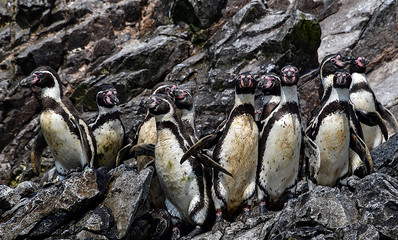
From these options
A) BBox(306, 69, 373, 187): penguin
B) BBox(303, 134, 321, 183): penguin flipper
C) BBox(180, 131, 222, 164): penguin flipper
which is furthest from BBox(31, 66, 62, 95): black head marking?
BBox(306, 69, 373, 187): penguin

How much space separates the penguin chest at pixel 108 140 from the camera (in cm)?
881

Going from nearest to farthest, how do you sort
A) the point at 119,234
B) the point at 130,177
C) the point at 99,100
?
the point at 119,234, the point at 130,177, the point at 99,100

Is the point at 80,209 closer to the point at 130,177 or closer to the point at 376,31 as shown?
the point at 130,177

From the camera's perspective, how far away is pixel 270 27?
1105 centimetres

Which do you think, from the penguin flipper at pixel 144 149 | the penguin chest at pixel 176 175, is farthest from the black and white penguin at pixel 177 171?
the penguin flipper at pixel 144 149

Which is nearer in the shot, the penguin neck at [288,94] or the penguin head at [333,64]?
the penguin neck at [288,94]

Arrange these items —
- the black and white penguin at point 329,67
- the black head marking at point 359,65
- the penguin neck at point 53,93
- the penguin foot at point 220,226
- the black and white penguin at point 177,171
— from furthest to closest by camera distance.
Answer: the black head marking at point 359,65, the black and white penguin at point 329,67, the penguin neck at point 53,93, the black and white penguin at point 177,171, the penguin foot at point 220,226

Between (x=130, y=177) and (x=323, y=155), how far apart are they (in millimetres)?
2622

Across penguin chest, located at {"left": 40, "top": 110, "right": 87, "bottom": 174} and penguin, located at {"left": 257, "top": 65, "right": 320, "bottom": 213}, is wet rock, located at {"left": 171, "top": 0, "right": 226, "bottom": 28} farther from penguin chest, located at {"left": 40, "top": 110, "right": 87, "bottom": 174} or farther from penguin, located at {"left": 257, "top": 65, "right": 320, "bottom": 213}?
penguin, located at {"left": 257, "top": 65, "right": 320, "bottom": 213}

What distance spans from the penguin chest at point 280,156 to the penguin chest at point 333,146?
1.69 feet

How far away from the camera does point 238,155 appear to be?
7.09 m

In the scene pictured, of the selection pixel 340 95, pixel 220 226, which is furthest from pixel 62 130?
pixel 340 95

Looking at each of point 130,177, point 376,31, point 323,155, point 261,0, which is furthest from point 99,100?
point 376,31

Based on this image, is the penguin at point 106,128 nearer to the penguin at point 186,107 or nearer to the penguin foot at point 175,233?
the penguin at point 186,107
